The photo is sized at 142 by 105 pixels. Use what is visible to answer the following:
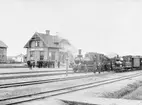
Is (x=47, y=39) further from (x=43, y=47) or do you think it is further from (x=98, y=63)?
(x=98, y=63)

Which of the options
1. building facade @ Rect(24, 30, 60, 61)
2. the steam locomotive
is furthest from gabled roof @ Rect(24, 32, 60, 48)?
the steam locomotive

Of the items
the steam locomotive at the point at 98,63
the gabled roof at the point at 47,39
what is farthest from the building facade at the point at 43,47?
the steam locomotive at the point at 98,63

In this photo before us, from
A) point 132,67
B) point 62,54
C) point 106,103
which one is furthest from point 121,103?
point 62,54

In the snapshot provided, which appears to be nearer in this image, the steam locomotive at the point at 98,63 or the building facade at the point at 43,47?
the steam locomotive at the point at 98,63

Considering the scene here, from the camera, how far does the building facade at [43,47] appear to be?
150ft

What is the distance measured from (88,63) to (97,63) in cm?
121

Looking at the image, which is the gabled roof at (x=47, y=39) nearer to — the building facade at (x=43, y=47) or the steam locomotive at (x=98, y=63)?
the building facade at (x=43, y=47)

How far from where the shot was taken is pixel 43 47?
151 feet

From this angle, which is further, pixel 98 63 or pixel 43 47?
pixel 43 47

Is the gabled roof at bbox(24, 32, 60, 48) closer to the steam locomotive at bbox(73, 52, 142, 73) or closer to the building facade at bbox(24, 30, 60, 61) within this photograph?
the building facade at bbox(24, 30, 60, 61)

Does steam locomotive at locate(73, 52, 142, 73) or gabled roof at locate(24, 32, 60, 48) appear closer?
steam locomotive at locate(73, 52, 142, 73)

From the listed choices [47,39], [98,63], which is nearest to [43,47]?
[47,39]

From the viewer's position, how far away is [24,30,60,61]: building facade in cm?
4579

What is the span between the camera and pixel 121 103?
8.27m
